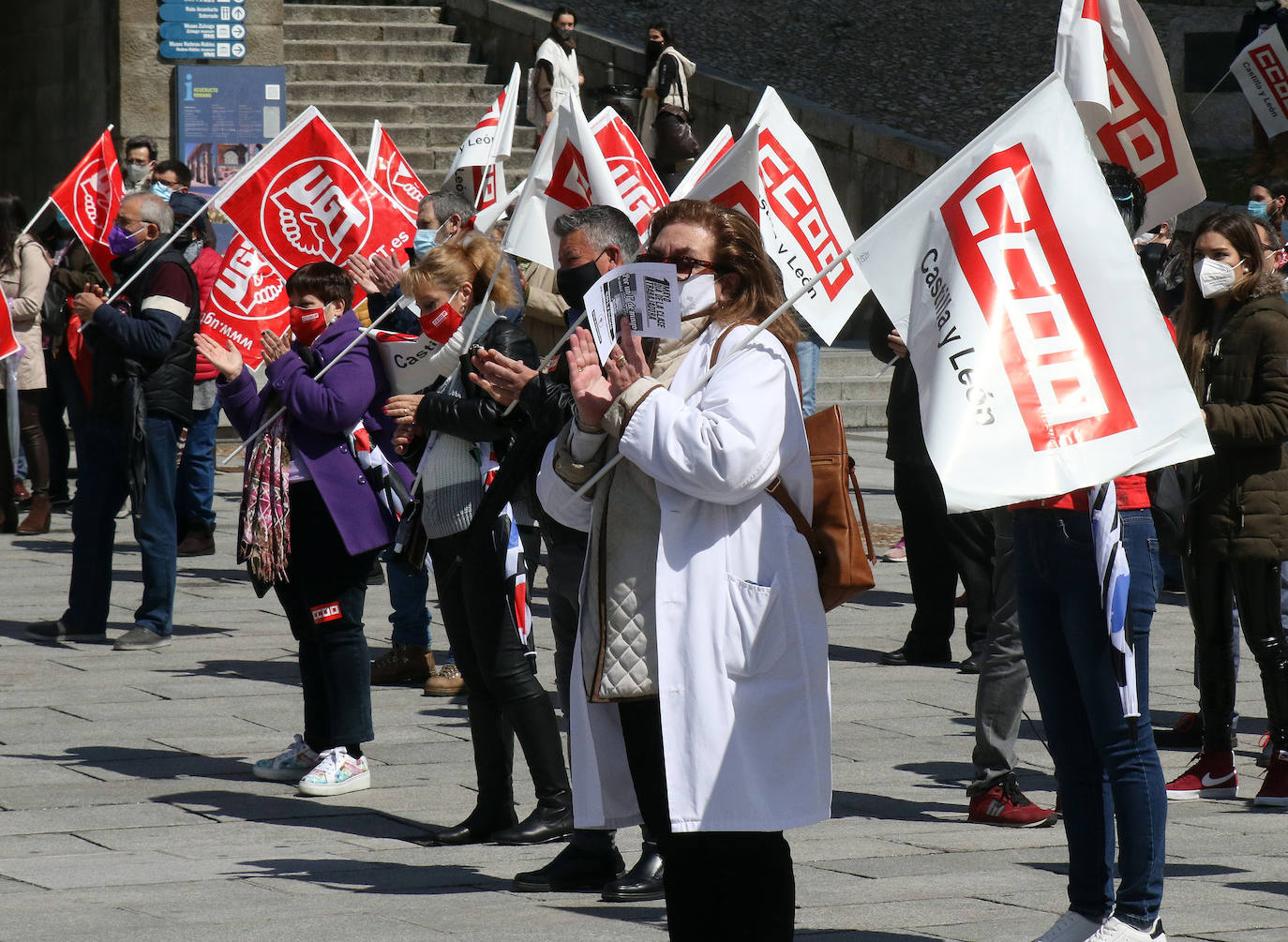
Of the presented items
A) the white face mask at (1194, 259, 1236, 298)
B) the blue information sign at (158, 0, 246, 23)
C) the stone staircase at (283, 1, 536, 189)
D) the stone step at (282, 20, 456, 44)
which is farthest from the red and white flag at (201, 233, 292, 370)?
the stone step at (282, 20, 456, 44)

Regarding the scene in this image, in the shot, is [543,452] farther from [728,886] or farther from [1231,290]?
[1231,290]

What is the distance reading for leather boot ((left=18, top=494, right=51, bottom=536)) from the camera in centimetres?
1234

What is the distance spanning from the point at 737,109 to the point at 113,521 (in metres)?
12.3

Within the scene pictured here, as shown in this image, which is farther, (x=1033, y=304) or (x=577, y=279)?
(x=577, y=279)

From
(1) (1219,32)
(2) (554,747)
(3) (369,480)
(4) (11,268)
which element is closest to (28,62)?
(4) (11,268)

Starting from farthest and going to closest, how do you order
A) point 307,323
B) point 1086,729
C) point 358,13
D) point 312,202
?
point 358,13, point 312,202, point 307,323, point 1086,729

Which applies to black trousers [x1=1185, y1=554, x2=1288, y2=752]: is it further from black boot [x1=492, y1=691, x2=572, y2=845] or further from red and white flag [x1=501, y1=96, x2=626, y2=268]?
red and white flag [x1=501, y1=96, x2=626, y2=268]

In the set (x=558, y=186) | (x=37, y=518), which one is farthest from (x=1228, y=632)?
(x=37, y=518)

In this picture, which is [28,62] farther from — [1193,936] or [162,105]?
[1193,936]

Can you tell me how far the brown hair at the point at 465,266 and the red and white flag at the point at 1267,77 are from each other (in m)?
7.83

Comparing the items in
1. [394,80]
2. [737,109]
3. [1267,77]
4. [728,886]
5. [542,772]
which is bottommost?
[542,772]

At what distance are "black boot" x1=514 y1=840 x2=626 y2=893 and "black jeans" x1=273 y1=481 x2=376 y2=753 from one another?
1359 mm

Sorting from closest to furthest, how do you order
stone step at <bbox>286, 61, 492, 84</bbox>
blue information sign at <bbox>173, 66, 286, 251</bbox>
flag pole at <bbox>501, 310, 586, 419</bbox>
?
flag pole at <bbox>501, 310, 586, 419</bbox> → blue information sign at <bbox>173, 66, 286, 251</bbox> → stone step at <bbox>286, 61, 492, 84</bbox>

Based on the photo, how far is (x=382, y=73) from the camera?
2062 centimetres
